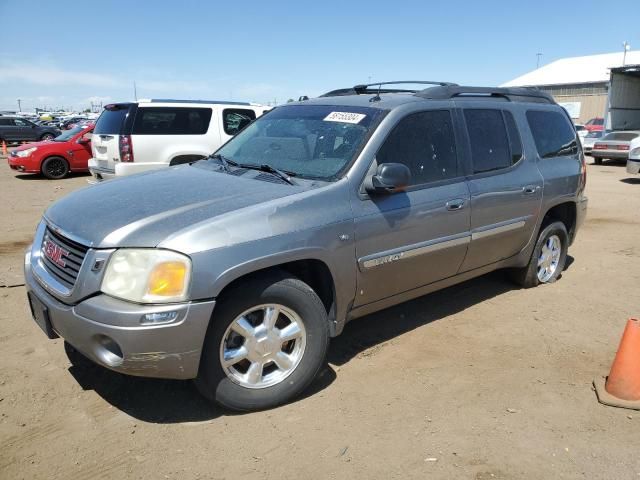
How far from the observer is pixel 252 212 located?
9.93 ft

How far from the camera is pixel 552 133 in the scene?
17.4 ft

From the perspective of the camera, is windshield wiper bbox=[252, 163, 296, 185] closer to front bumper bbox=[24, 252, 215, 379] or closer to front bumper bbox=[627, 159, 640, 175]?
front bumper bbox=[24, 252, 215, 379]

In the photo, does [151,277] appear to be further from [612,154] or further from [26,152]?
[612,154]

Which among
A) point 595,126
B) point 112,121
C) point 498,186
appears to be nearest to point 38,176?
point 112,121

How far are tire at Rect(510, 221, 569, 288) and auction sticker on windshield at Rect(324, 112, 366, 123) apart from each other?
244cm

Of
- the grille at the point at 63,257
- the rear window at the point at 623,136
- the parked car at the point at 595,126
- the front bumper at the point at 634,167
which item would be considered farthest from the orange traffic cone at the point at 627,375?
the parked car at the point at 595,126

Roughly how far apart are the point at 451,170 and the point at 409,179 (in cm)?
70

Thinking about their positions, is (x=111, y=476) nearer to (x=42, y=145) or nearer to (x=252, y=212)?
(x=252, y=212)

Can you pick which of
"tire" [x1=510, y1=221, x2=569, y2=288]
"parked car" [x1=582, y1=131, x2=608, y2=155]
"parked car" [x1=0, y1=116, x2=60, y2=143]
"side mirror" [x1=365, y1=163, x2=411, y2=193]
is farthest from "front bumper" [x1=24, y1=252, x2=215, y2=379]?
"parked car" [x1=0, y1=116, x2=60, y2=143]

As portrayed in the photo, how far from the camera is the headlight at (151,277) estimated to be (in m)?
2.73

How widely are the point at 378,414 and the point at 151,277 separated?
1.54 meters

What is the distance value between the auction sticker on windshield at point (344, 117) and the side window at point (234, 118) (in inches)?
245

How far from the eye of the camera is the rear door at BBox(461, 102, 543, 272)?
4301mm

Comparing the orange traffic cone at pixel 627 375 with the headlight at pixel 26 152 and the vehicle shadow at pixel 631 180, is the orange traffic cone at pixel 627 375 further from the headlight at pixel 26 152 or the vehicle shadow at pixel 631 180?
the headlight at pixel 26 152
